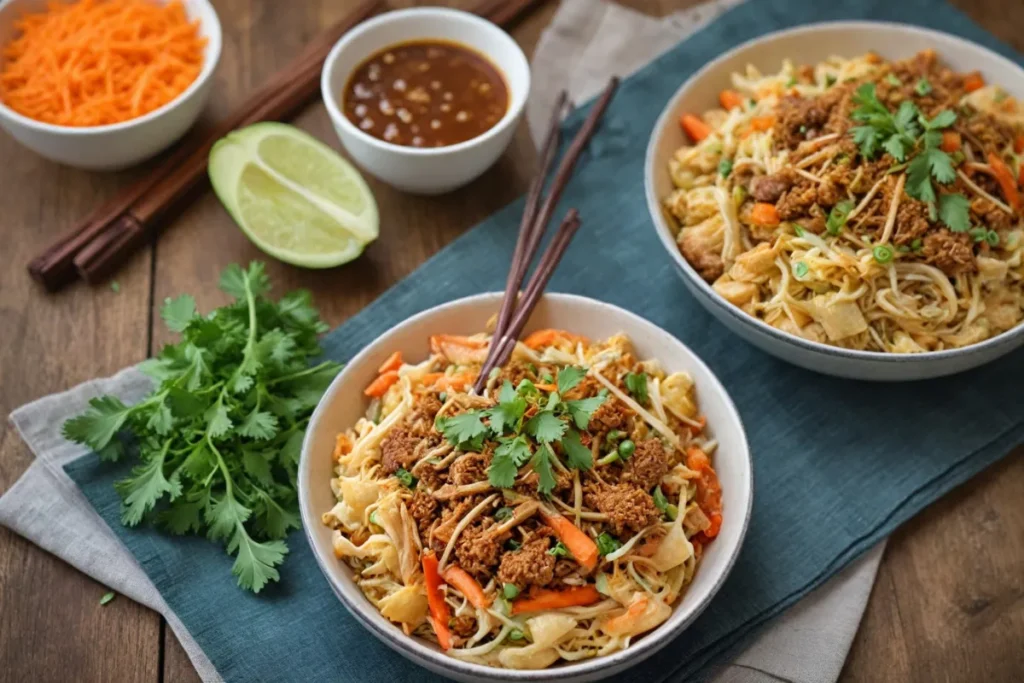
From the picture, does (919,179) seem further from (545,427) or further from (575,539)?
(575,539)

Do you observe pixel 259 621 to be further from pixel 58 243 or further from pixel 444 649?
pixel 58 243

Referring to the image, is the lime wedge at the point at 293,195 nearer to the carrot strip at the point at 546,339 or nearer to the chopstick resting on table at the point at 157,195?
the chopstick resting on table at the point at 157,195

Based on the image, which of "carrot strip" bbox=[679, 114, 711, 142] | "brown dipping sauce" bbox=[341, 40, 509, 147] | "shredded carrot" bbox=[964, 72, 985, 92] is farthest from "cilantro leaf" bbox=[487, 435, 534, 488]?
"shredded carrot" bbox=[964, 72, 985, 92]

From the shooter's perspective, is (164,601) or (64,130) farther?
(64,130)

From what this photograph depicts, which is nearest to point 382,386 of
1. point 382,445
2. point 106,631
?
point 382,445

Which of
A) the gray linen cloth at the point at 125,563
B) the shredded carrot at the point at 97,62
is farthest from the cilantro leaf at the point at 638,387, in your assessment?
the shredded carrot at the point at 97,62
